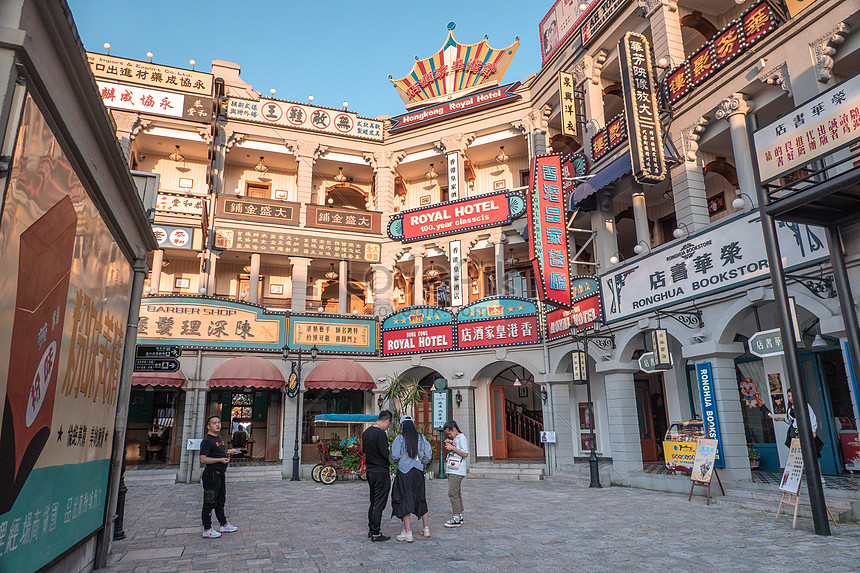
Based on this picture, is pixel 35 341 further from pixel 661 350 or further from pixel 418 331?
pixel 418 331

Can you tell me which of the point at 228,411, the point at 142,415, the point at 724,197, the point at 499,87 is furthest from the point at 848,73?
the point at 142,415

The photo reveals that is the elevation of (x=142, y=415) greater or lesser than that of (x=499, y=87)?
lesser

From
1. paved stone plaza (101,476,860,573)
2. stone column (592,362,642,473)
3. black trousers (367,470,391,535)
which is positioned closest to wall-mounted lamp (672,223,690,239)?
stone column (592,362,642,473)

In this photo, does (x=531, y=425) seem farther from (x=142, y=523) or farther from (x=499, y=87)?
(x=142, y=523)

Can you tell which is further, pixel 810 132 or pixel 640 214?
pixel 640 214

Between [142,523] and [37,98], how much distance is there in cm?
881

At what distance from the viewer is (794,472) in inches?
357

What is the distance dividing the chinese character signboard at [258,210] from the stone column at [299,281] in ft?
5.68

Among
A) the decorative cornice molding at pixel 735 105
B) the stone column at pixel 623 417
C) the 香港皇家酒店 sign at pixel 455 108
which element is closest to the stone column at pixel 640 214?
the decorative cornice molding at pixel 735 105

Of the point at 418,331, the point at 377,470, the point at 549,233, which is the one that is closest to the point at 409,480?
the point at 377,470

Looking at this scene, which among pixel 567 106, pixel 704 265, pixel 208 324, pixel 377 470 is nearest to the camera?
pixel 377 470

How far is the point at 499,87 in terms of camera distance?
2381 cm

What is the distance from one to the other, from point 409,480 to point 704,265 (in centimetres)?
893

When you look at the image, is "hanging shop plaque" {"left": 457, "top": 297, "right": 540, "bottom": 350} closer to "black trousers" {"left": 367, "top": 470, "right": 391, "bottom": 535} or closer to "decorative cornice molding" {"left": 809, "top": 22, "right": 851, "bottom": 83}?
"decorative cornice molding" {"left": 809, "top": 22, "right": 851, "bottom": 83}
